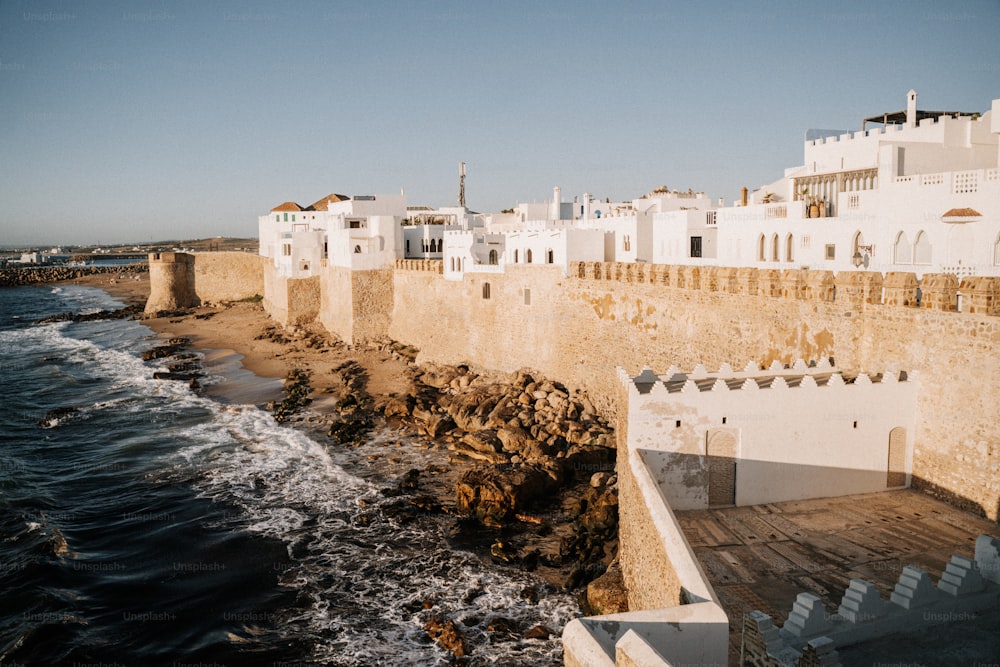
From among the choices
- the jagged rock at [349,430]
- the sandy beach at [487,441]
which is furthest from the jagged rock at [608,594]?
the jagged rock at [349,430]

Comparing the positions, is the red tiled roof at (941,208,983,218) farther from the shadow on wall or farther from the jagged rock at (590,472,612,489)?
the jagged rock at (590,472,612,489)

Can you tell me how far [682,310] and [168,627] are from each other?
42.1 feet

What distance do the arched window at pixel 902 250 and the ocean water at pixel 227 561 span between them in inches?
394

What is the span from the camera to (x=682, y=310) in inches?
673

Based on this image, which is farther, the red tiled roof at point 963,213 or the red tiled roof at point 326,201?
the red tiled roof at point 326,201

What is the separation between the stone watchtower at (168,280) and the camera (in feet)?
167

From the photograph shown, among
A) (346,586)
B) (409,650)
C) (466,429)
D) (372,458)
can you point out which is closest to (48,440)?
(372,458)

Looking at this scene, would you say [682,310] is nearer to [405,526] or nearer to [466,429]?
[466,429]

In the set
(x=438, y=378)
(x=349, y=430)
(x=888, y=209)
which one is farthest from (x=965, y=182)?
(x=438, y=378)

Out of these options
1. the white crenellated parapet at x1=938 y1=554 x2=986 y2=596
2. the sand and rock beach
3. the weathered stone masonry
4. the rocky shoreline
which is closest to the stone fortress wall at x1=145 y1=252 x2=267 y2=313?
the sand and rock beach

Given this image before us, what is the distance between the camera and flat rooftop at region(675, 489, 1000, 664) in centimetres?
732

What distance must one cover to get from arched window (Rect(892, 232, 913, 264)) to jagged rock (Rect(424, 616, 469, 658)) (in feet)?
38.5

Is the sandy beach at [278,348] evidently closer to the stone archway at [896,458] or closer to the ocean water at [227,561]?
the ocean water at [227,561]

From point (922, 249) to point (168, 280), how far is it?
50.3 metres
